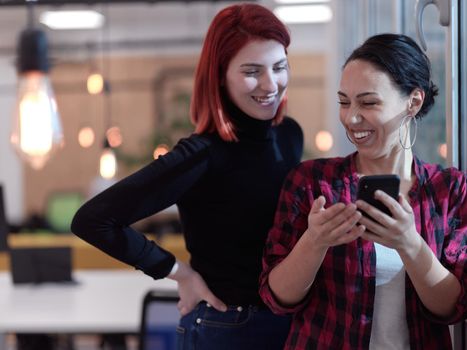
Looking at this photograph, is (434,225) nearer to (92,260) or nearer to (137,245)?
(137,245)

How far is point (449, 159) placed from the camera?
195 cm

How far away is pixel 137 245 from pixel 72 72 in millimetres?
10109

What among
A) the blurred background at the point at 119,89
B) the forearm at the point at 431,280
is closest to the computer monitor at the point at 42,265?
Answer: the blurred background at the point at 119,89

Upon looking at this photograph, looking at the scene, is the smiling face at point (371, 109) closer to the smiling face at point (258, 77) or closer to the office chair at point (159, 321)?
the smiling face at point (258, 77)

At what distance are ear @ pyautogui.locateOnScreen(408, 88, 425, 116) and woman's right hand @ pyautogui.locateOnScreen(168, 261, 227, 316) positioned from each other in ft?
2.30

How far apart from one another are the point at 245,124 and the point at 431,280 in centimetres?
64

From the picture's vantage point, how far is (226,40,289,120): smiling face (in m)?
1.79

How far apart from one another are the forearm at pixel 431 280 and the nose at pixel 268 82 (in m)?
0.57

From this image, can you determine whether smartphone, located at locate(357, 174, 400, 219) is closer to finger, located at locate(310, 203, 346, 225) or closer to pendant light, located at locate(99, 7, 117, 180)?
finger, located at locate(310, 203, 346, 225)

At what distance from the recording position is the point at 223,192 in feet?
6.06

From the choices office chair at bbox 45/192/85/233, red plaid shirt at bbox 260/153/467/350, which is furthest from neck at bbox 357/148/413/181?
office chair at bbox 45/192/85/233

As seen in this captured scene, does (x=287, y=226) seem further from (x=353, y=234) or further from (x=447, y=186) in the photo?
(x=447, y=186)

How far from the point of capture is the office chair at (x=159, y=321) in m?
2.88

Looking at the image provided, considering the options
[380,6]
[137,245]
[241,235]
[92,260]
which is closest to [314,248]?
[241,235]
